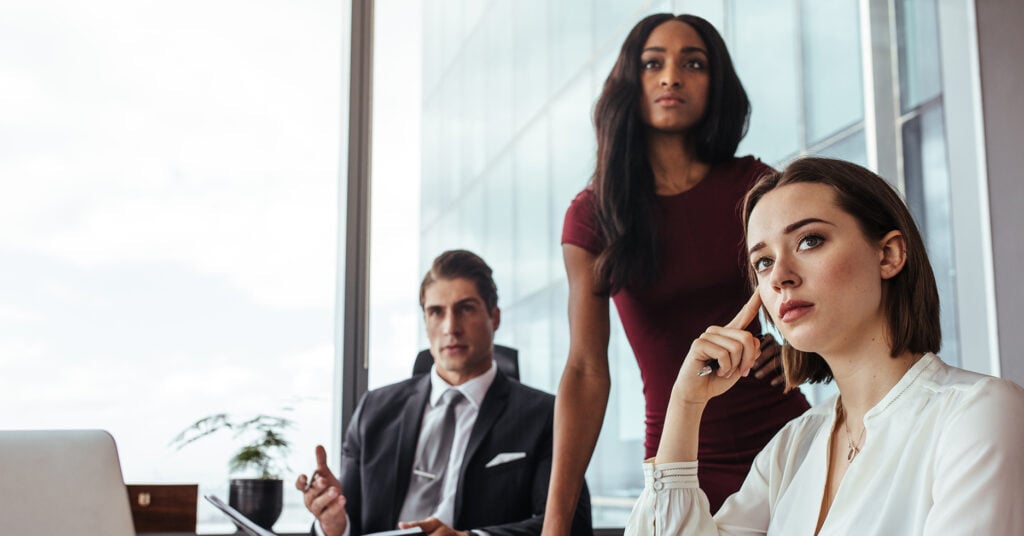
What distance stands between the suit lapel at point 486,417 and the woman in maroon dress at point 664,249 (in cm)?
59

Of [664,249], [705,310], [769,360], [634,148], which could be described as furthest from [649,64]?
[769,360]

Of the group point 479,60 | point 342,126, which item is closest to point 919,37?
point 479,60

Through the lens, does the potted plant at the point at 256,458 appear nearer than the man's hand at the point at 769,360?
No

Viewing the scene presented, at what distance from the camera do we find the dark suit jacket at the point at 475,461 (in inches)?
103

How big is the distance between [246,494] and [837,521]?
1.74 meters

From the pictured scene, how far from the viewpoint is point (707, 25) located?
2404 mm

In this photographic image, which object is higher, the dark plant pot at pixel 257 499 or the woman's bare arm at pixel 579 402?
the woman's bare arm at pixel 579 402

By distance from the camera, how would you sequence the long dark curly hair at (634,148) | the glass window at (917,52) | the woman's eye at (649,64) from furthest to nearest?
the glass window at (917,52) → the woman's eye at (649,64) → the long dark curly hair at (634,148)

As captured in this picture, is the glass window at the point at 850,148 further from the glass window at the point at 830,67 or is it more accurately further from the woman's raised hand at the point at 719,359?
the woman's raised hand at the point at 719,359

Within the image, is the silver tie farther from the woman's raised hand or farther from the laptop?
the woman's raised hand

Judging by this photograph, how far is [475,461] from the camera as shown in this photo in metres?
2.66

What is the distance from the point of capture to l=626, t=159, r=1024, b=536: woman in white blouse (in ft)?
4.17

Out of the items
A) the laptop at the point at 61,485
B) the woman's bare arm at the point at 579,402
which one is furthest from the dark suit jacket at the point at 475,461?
the laptop at the point at 61,485

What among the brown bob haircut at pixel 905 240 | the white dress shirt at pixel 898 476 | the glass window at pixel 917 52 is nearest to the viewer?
the white dress shirt at pixel 898 476
